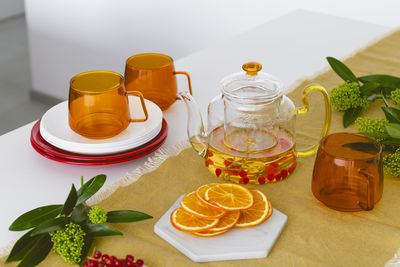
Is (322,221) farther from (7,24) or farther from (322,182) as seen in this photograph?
(7,24)

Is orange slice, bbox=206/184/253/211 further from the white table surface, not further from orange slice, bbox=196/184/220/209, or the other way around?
the white table surface

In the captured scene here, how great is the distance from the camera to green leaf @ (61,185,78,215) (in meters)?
0.78

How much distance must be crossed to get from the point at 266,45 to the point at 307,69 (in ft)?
0.69

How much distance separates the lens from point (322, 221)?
0.83 meters

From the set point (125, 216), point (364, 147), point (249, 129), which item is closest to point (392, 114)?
point (364, 147)

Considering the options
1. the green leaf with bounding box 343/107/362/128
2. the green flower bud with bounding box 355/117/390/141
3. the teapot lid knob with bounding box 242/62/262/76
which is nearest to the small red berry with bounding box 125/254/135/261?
the teapot lid knob with bounding box 242/62/262/76

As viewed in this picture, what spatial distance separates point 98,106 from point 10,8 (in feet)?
13.4

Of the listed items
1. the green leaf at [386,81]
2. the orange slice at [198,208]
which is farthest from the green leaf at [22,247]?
the green leaf at [386,81]

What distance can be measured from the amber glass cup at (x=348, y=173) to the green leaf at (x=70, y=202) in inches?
14.7

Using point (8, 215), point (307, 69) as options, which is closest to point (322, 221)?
point (8, 215)

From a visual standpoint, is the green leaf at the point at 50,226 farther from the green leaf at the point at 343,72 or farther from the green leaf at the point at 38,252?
the green leaf at the point at 343,72

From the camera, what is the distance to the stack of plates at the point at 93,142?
3.17ft

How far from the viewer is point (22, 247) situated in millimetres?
734

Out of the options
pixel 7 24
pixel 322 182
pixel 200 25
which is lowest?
pixel 7 24
